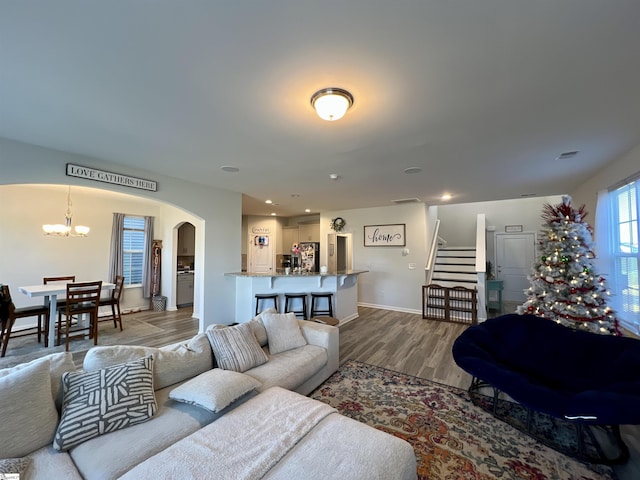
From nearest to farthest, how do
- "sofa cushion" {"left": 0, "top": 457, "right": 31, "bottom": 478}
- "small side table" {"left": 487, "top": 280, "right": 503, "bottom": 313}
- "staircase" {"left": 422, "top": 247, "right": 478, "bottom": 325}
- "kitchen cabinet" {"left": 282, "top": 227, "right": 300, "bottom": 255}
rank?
1. "sofa cushion" {"left": 0, "top": 457, "right": 31, "bottom": 478}
2. "staircase" {"left": 422, "top": 247, "right": 478, "bottom": 325}
3. "small side table" {"left": 487, "top": 280, "right": 503, "bottom": 313}
4. "kitchen cabinet" {"left": 282, "top": 227, "right": 300, "bottom": 255}

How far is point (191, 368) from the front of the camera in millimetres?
2057

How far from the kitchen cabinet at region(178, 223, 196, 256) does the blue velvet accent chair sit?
752cm

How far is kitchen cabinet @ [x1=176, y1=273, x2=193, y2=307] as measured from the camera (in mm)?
6657

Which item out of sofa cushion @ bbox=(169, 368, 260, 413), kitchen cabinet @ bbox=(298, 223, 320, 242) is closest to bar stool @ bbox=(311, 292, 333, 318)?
sofa cushion @ bbox=(169, 368, 260, 413)

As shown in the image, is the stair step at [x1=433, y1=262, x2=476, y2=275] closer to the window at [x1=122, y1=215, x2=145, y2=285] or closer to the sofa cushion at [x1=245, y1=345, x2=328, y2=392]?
the sofa cushion at [x1=245, y1=345, x2=328, y2=392]

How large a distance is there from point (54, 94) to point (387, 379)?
158 inches

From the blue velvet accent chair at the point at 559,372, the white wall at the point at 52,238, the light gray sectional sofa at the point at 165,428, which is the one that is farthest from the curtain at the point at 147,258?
the blue velvet accent chair at the point at 559,372

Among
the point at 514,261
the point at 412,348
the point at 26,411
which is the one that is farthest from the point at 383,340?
the point at 514,261

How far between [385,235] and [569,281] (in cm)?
379

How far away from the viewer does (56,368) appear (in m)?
1.61

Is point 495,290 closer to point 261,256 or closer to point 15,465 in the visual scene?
point 261,256

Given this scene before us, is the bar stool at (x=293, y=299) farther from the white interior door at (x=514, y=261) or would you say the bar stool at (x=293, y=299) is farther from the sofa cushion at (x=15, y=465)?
the white interior door at (x=514, y=261)

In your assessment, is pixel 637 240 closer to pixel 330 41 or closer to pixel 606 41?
pixel 606 41

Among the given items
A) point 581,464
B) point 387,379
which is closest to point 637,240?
point 581,464
